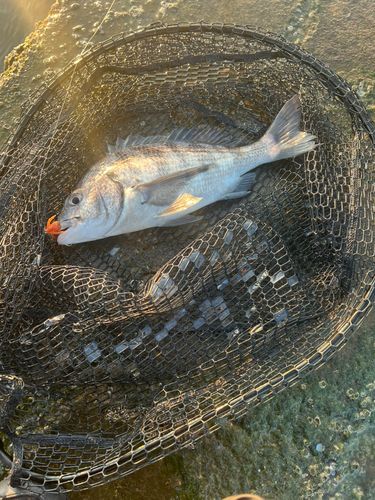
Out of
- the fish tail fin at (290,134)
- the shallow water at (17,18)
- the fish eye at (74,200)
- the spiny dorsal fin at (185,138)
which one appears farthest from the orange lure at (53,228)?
the shallow water at (17,18)

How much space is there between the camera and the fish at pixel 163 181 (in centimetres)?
305

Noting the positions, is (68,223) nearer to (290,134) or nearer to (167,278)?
(167,278)

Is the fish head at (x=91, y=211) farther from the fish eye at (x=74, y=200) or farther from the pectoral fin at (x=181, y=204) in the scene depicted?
the pectoral fin at (x=181, y=204)

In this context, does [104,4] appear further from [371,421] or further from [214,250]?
[371,421]

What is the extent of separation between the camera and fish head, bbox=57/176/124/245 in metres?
3.01

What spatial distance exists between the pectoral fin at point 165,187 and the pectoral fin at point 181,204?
3.4 inches

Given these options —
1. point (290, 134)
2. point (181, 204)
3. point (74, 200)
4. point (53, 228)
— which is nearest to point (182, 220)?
point (181, 204)

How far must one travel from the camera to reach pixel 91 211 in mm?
3033

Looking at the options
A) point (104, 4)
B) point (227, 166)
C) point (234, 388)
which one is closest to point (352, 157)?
point (227, 166)

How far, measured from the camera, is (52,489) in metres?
2.25

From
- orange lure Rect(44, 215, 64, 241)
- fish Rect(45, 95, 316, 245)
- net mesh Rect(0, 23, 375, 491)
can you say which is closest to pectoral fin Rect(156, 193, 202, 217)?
fish Rect(45, 95, 316, 245)

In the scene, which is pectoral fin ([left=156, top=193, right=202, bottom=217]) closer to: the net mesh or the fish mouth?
the net mesh

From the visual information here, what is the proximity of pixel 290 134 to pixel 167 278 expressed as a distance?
1.70 metres

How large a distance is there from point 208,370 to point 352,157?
2.12 metres
